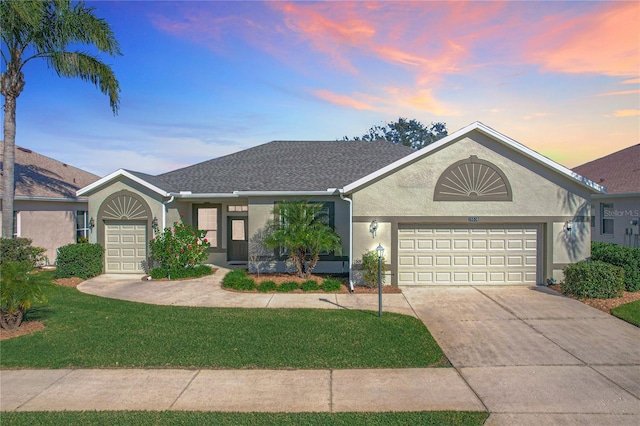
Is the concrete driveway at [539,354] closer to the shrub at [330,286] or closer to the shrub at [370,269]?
the shrub at [370,269]

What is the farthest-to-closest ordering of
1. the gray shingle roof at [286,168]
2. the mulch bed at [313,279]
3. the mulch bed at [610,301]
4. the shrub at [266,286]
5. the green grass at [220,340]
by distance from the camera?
the gray shingle roof at [286,168]
the shrub at [266,286]
the mulch bed at [313,279]
the mulch bed at [610,301]
the green grass at [220,340]

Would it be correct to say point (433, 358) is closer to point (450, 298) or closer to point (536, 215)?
point (450, 298)

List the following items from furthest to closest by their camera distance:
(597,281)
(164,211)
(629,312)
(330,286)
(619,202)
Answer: (619,202), (164,211), (330,286), (597,281), (629,312)

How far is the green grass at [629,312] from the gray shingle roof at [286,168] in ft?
29.0

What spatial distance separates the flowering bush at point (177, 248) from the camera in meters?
13.7

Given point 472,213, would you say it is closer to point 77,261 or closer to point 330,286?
point 330,286

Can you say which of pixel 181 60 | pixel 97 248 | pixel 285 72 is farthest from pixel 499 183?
pixel 97 248

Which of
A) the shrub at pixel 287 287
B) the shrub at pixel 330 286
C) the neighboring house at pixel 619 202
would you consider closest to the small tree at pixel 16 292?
the shrub at pixel 287 287

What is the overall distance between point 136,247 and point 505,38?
1450cm

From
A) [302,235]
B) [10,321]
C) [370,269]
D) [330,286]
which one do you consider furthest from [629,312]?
[10,321]

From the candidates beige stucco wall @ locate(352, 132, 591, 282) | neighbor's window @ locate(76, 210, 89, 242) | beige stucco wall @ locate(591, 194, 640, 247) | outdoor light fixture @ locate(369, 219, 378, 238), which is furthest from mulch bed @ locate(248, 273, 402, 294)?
beige stucco wall @ locate(591, 194, 640, 247)

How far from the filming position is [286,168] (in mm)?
16672

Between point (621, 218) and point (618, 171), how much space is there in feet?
10.9

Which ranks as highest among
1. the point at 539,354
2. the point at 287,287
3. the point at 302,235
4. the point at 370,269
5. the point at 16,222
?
the point at 16,222
